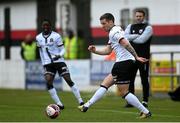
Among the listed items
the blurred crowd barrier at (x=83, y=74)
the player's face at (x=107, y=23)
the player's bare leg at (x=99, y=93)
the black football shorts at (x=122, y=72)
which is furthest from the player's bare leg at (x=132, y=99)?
the blurred crowd barrier at (x=83, y=74)

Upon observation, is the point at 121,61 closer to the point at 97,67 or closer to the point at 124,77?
the point at 124,77

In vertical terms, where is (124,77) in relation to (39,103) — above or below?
above

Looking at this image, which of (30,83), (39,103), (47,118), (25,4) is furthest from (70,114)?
(25,4)

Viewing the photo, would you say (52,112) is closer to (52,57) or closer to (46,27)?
(52,57)

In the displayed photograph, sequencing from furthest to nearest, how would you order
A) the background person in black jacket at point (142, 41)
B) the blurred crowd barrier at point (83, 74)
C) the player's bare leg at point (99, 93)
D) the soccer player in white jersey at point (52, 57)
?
the blurred crowd barrier at point (83, 74), the soccer player in white jersey at point (52, 57), the background person in black jacket at point (142, 41), the player's bare leg at point (99, 93)

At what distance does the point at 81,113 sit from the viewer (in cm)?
1741

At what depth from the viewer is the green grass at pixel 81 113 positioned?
15.9 m

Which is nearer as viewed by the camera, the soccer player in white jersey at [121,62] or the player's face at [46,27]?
the soccer player in white jersey at [121,62]

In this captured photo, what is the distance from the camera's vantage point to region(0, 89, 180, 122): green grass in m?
15.9

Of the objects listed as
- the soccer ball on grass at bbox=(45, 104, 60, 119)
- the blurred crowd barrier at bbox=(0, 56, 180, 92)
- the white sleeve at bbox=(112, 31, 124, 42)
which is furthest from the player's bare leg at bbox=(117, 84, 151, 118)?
the blurred crowd barrier at bbox=(0, 56, 180, 92)

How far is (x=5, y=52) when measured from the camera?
38781 mm

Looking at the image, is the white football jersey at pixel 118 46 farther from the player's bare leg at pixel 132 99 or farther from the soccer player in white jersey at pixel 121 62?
the player's bare leg at pixel 132 99

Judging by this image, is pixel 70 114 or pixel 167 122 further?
pixel 70 114

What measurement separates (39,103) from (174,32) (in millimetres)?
10989
